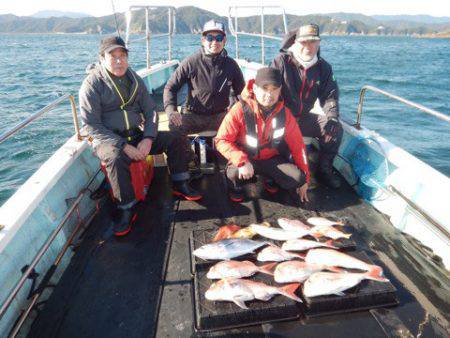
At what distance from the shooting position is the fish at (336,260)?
258cm

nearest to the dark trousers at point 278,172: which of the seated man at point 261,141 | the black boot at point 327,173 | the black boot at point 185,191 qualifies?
the seated man at point 261,141

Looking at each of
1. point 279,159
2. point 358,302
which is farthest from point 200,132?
point 358,302

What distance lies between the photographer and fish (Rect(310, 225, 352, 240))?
119 inches

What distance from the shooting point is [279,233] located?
10.1 feet

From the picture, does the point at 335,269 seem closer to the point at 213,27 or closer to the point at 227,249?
the point at 227,249

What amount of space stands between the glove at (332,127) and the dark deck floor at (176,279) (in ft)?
2.87

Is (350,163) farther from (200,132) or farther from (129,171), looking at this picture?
(129,171)

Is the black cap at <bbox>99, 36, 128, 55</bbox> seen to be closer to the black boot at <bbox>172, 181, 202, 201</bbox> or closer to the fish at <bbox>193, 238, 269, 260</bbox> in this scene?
the black boot at <bbox>172, 181, 202, 201</bbox>

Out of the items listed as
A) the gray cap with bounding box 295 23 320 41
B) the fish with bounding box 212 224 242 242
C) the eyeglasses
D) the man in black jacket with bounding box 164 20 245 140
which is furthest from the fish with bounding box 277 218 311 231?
the eyeglasses

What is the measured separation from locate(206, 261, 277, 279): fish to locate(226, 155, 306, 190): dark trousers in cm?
134

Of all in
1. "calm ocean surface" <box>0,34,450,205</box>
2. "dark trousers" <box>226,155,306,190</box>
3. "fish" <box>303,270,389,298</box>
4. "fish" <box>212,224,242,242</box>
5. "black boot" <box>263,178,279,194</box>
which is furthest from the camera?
"calm ocean surface" <box>0,34,450,205</box>

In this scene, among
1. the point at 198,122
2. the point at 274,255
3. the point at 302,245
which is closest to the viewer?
the point at 274,255

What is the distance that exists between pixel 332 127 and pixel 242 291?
268cm

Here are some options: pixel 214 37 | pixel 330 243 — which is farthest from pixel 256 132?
pixel 214 37
